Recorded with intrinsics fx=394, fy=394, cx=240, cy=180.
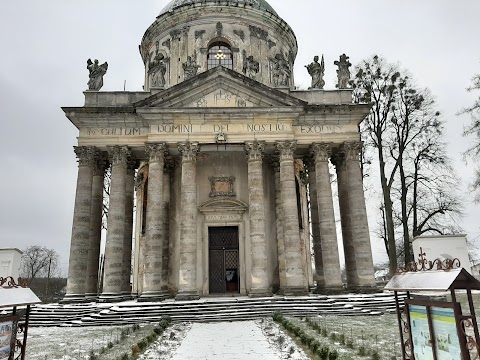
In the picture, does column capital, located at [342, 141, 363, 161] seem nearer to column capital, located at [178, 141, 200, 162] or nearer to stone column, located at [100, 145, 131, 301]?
column capital, located at [178, 141, 200, 162]

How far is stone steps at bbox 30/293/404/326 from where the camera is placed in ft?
50.2

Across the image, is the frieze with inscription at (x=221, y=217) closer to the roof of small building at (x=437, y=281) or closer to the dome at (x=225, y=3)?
the dome at (x=225, y=3)

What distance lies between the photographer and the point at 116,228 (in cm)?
1939

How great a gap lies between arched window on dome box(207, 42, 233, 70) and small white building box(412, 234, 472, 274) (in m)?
15.9

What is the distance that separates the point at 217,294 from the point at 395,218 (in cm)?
1397

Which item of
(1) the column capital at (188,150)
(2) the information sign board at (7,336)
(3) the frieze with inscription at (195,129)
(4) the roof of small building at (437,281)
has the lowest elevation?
(2) the information sign board at (7,336)

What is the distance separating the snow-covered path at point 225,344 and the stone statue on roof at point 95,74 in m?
14.9

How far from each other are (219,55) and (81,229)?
1411 cm

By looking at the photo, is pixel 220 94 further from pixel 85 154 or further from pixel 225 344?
pixel 225 344

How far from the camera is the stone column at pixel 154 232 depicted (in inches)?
720

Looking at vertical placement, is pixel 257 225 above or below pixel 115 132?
below

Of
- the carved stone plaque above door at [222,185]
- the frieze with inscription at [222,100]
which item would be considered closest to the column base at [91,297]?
the carved stone plaque above door at [222,185]

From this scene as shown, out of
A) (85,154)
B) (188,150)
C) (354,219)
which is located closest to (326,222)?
(354,219)

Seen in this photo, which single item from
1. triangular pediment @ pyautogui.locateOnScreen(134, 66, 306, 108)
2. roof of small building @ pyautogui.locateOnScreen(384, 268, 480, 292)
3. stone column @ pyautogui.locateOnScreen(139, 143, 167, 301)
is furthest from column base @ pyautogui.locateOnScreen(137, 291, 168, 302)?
roof of small building @ pyautogui.locateOnScreen(384, 268, 480, 292)
